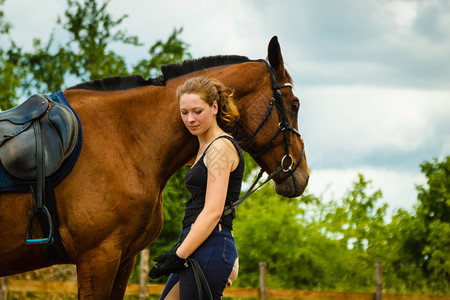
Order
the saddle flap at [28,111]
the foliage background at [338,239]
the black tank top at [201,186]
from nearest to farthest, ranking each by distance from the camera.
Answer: the black tank top at [201,186]
the saddle flap at [28,111]
the foliage background at [338,239]

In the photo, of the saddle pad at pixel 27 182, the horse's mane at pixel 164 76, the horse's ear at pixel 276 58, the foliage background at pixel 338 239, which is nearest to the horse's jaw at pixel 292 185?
the horse's ear at pixel 276 58

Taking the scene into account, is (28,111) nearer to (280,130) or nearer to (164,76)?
(164,76)

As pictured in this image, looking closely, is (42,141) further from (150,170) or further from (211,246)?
(211,246)

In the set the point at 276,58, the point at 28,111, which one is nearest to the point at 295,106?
the point at 276,58

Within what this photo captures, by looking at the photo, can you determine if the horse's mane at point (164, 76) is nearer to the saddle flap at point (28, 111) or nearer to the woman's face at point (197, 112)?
the saddle flap at point (28, 111)

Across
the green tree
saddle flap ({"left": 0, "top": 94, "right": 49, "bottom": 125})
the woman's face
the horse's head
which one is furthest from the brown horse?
the green tree

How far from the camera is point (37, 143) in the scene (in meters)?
3.61

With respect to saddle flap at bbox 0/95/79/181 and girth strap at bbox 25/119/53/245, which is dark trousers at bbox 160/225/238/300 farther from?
saddle flap at bbox 0/95/79/181

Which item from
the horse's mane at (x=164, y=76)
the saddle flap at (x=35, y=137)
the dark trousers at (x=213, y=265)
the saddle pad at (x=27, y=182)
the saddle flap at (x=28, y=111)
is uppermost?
the horse's mane at (x=164, y=76)

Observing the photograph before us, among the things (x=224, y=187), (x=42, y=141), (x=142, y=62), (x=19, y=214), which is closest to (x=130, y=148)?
(x=42, y=141)

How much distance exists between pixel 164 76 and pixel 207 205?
165 cm

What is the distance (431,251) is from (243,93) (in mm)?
11791

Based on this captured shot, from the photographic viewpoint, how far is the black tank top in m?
2.96

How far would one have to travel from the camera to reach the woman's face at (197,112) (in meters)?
3.01
